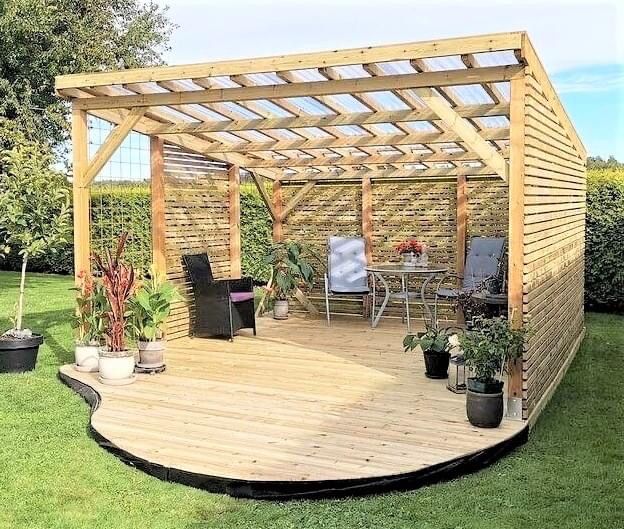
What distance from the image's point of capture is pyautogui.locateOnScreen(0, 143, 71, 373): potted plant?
6895 millimetres

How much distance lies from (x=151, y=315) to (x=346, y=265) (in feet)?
13.3

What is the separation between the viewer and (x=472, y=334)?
196 inches

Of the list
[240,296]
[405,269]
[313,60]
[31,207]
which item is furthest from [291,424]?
[405,269]

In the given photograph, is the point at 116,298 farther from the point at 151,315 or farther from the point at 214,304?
the point at 214,304

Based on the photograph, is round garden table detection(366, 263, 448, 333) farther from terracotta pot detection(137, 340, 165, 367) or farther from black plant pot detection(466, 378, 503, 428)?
black plant pot detection(466, 378, 503, 428)

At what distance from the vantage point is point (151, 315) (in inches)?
252

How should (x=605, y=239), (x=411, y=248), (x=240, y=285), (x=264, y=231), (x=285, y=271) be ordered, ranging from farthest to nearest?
(x=264, y=231) < (x=605, y=239) < (x=285, y=271) < (x=411, y=248) < (x=240, y=285)

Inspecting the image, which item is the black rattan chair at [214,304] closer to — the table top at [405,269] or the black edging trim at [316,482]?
the table top at [405,269]

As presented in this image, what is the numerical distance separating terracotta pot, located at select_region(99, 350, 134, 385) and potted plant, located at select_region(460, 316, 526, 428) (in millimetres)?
2792

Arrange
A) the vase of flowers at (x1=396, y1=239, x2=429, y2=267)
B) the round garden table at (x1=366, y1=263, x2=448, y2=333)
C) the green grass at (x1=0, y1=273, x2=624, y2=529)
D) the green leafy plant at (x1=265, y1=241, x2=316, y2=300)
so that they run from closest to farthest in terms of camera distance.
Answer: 1. the green grass at (x1=0, y1=273, x2=624, y2=529)
2. the round garden table at (x1=366, y1=263, x2=448, y2=333)
3. the vase of flowers at (x1=396, y1=239, x2=429, y2=267)
4. the green leafy plant at (x1=265, y1=241, x2=316, y2=300)

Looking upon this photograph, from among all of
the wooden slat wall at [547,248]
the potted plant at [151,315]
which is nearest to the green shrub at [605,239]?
the wooden slat wall at [547,248]

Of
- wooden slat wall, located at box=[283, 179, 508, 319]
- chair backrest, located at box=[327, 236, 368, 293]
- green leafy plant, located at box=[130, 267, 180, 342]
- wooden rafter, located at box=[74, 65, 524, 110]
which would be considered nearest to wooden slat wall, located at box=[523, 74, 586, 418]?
wooden rafter, located at box=[74, 65, 524, 110]

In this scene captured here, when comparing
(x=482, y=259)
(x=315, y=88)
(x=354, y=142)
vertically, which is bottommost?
(x=482, y=259)

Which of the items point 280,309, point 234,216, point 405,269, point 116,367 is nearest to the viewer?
point 116,367
